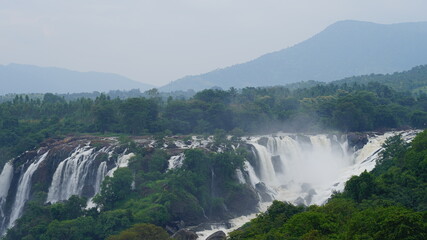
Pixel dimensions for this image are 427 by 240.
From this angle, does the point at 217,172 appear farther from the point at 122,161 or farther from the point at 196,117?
the point at 196,117

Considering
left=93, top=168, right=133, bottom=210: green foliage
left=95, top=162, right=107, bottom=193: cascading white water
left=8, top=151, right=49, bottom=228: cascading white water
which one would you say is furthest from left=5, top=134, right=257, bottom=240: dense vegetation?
left=8, top=151, right=49, bottom=228: cascading white water

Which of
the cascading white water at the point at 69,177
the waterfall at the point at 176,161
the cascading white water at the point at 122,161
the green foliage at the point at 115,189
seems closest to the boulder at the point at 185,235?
the green foliage at the point at 115,189

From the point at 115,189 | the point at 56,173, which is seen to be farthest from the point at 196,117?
the point at 115,189

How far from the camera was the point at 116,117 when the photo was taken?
167ft

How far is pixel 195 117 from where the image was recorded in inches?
2044

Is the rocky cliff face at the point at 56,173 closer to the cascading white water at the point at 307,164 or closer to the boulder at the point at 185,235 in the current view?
the cascading white water at the point at 307,164

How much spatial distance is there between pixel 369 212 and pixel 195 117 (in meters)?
33.1

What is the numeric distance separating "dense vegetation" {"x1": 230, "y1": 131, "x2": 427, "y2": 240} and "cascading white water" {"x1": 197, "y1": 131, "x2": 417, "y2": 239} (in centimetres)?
630

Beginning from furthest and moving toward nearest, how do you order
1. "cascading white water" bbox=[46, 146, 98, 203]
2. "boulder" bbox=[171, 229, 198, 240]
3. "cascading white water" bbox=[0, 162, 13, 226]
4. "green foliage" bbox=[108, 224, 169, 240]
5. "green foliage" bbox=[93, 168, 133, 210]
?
"cascading white water" bbox=[0, 162, 13, 226] → "cascading white water" bbox=[46, 146, 98, 203] → "green foliage" bbox=[93, 168, 133, 210] → "boulder" bbox=[171, 229, 198, 240] → "green foliage" bbox=[108, 224, 169, 240]

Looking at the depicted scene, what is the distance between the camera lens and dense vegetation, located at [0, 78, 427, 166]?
48.5 metres

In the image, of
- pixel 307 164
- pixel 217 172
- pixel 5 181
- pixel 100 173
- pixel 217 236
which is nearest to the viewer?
pixel 217 236

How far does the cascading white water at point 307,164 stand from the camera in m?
38.3

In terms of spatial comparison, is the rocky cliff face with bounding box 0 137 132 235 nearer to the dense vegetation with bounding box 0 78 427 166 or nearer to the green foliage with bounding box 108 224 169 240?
the dense vegetation with bounding box 0 78 427 166

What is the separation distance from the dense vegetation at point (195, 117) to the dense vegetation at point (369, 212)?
1777cm
